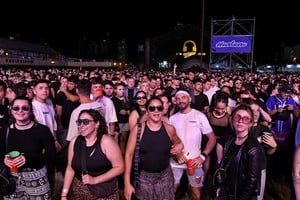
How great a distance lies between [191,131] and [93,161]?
168cm

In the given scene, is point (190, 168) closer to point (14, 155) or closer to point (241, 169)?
point (241, 169)

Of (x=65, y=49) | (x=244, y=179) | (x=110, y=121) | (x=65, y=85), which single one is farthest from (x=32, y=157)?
(x=65, y=49)

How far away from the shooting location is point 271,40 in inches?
2046

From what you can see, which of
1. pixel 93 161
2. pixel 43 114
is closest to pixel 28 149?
pixel 93 161

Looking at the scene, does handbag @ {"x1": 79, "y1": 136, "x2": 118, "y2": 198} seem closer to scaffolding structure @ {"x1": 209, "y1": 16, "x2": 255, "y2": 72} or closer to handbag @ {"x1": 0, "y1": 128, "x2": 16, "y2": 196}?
handbag @ {"x1": 0, "y1": 128, "x2": 16, "y2": 196}

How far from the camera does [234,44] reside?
2312 cm

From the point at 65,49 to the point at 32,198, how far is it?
192ft

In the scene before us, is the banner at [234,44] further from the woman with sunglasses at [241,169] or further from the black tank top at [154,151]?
the woman with sunglasses at [241,169]

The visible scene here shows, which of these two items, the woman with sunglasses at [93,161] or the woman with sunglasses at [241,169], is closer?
the woman with sunglasses at [241,169]

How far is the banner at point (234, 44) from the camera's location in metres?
22.9

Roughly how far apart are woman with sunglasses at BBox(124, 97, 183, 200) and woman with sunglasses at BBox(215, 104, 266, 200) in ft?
2.50

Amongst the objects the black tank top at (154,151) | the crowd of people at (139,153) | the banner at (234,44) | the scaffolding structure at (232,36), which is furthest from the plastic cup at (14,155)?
the banner at (234,44)

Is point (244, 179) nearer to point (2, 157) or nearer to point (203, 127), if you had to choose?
point (203, 127)

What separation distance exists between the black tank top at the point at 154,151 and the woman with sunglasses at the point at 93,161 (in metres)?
0.41
